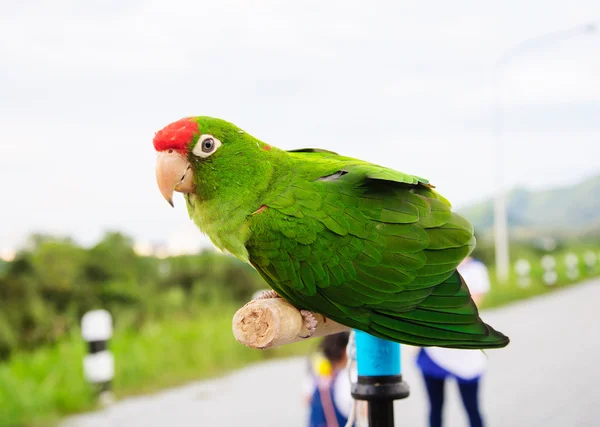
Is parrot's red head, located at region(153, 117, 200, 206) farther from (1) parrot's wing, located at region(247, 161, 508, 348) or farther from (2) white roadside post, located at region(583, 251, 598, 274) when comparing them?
(2) white roadside post, located at region(583, 251, 598, 274)

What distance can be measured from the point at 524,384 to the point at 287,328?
5.15 meters

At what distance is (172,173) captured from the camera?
1777 millimetres

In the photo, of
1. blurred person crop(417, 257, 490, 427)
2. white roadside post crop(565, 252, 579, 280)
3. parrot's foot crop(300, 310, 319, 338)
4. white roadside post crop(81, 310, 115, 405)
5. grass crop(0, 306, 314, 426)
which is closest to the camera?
parrot's foot crop(300, 310, 319, 338)

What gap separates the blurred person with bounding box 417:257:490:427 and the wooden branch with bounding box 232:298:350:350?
188 cm

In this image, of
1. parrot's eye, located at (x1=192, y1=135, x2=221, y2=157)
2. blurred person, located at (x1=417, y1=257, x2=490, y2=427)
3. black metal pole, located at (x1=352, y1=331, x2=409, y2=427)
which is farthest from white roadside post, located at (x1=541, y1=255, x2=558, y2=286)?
parrot's eye, located at (x1=192, y1=135, x2=221, y2=157)

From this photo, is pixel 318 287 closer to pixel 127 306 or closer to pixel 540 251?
pixel 127 306

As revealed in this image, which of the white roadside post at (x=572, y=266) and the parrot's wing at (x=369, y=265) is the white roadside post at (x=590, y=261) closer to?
the white roadside post at (x=572, y=266)

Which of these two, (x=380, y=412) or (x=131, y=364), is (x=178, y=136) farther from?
(x=131, y=364)

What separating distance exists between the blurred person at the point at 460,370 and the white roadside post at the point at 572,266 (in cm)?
1105

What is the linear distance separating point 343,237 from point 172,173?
496mm

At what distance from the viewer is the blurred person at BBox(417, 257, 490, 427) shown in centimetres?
353

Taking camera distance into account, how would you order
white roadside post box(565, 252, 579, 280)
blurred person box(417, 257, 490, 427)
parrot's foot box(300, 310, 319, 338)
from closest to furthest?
parrot's foot box(300, 310, 319, 338), blurred person box(417, 257, 490, 427), white roadside post box(565, 252, 579, 280)

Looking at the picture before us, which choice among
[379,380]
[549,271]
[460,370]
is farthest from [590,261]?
[379,380]

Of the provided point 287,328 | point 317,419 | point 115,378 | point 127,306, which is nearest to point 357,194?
point 287,328
